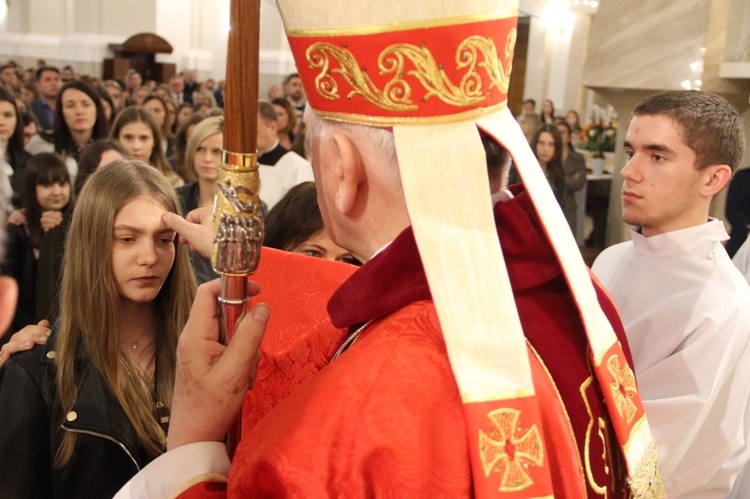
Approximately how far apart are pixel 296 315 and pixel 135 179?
754mm

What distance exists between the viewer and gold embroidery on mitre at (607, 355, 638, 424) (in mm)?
1389

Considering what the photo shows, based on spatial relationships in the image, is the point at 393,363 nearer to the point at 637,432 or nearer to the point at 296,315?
the point at 637,432

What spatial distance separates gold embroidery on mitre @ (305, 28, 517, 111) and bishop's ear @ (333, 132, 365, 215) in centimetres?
8

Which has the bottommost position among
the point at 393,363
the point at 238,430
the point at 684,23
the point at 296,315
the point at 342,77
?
the point at 238,430

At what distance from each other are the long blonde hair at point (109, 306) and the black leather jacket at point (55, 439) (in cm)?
3

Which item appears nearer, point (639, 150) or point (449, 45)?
point (449, 45)

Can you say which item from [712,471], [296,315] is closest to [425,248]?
[296,315]

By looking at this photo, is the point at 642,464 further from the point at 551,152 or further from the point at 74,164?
the point at 551,152

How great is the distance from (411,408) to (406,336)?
4.6 inches

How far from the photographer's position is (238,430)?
1517 millimetres

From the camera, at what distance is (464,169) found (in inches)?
49.4

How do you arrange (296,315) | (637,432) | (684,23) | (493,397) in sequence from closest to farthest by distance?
(493,397), (637,432), (296,315), (684,23)

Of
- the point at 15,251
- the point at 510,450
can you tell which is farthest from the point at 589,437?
the point at 15,251

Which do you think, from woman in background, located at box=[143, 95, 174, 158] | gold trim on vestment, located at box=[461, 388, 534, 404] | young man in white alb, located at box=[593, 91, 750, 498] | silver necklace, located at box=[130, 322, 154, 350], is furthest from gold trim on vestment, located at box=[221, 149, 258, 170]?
woman in background, located at box=[143, 95, 174, 158]
